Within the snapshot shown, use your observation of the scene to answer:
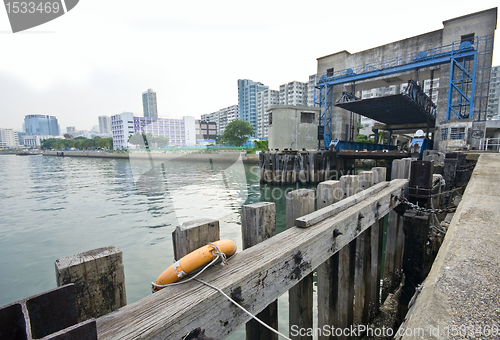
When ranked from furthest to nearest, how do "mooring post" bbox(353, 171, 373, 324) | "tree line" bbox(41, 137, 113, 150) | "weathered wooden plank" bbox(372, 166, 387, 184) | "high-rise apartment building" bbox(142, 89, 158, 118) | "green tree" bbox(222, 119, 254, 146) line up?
"high-rise apartment building" bbox(142, 89, 158, 118) < "tree line" bbox(41, 137, 113, 150) < "green tree" bbox(222, 119, 254, 146) < "weathered wooden plank" bbox(372, 166, 387, 184) < "mooring post" bbox(353, 171, 373, 324)

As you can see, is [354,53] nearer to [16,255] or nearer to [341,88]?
[341,88]

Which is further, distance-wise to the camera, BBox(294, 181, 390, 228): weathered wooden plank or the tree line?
the tree line

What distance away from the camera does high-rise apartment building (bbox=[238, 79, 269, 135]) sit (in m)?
135

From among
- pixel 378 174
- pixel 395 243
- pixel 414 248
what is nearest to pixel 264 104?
pixel 395 243

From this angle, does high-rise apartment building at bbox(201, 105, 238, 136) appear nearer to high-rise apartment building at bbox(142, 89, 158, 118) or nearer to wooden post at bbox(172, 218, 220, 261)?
high-rise apartment building at bbox(142, 89, 158, 118)

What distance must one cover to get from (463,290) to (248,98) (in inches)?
5604

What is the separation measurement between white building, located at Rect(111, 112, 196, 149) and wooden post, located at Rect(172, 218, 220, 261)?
107 metres

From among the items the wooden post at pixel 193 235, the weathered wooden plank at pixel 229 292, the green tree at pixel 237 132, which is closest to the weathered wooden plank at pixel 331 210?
the weathered wooden plank at pixel 229 292

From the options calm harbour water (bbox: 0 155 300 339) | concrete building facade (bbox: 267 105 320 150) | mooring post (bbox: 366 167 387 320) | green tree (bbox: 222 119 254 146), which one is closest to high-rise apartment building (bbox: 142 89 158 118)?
green tree (bbox: 222 119 254 146)

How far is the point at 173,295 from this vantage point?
1256 mm

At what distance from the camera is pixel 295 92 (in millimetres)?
111875

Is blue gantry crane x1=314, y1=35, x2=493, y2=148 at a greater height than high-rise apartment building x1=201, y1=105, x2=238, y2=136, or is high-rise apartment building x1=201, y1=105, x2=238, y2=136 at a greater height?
high-rise apartment building x1=201, y1=105, x2=238, y2=136

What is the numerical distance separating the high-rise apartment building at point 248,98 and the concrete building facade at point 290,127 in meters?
108

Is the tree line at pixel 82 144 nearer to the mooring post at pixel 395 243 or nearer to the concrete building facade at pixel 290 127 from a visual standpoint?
the concrete building facade at pixel 290 127
